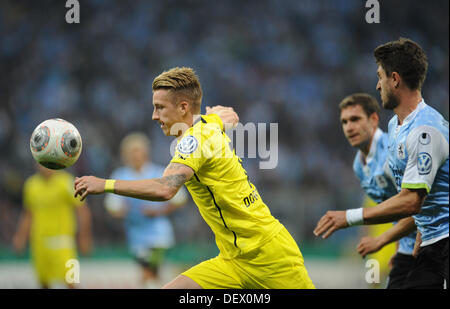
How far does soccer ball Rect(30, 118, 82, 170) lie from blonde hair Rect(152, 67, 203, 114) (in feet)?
2.68

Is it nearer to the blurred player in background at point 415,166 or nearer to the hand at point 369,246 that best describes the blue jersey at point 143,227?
the hand at point 369,246

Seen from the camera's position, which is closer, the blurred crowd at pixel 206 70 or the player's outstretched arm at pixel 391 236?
the player's outstretched arm at pixel 391 236

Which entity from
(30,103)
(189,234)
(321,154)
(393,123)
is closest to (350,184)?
(321,154)

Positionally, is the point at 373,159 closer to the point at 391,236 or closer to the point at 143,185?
the point at 391,236

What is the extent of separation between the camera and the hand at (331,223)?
405 cm

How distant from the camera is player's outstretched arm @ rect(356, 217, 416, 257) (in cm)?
Answer: 495

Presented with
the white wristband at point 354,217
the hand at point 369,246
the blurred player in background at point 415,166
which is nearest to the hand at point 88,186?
the blurred player in background at point 415,166

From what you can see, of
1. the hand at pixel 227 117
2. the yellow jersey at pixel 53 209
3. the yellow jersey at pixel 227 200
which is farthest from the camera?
the yellow jersey at pixel 53 209

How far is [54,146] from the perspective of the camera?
13.5 feet

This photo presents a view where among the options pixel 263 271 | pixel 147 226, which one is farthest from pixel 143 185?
pixel 147 226

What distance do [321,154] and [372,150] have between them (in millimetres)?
8307

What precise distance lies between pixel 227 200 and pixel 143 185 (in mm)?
818

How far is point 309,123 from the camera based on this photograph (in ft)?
49.0

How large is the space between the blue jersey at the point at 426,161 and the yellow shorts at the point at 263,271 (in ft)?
3.49
